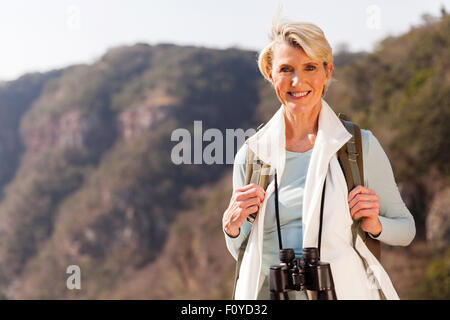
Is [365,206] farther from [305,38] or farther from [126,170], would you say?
[126,170]

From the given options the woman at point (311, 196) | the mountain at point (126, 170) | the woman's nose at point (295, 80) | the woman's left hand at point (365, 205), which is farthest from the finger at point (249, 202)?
the mountain at point (126, 170)

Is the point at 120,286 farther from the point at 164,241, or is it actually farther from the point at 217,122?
the point at 217,122

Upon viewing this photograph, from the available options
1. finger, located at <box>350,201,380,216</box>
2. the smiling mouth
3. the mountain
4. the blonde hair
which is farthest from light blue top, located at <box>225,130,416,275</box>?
the mountain

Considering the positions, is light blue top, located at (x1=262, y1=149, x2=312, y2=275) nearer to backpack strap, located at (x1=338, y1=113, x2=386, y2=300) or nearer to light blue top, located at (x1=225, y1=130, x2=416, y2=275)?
light blue top, located at (x1=225, y1=130, x2=416, y2=275)

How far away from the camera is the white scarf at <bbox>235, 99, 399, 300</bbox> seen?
2.14m

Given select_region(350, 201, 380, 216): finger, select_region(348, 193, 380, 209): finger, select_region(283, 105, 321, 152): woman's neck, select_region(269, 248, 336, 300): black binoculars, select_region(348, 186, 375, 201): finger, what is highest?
select_region(283, 105, 321, 152): woman's neck

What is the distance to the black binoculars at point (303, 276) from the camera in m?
2.07

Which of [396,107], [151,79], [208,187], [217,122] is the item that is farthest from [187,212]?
[396,107]

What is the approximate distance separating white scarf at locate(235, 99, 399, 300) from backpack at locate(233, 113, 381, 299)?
0.02 metres

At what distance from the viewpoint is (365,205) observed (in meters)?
2.11

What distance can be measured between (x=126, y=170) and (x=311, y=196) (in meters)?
60.3

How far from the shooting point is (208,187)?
58.8 meters

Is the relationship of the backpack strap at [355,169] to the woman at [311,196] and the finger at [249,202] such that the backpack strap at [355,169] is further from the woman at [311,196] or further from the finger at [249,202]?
the finger at [249,202]
